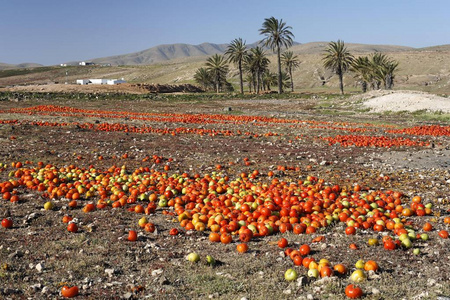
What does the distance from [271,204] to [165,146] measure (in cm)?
1031

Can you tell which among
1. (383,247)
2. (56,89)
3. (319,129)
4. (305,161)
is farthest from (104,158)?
(56,89)

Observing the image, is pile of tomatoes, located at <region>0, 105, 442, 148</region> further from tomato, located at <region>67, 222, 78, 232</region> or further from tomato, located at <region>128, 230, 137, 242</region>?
tomato, located at <region>67, 222, 78, 232</region>

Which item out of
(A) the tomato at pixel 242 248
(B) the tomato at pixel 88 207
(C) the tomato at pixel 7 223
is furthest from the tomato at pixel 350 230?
(C) the tomato at pixel 7 223

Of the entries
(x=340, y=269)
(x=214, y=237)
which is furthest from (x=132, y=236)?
(x=340, y=269)

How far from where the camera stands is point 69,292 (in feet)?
17.9

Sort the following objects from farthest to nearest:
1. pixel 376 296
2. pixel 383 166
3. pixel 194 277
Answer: pixel 383 166 < pixel 194 277 < pixel 376 296

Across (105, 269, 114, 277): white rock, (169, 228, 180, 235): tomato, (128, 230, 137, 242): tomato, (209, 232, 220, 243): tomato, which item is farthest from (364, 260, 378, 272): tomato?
(128, 230, 137, 242): tomato

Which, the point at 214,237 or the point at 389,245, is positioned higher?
the point at 214,237

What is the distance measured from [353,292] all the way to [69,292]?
401cm

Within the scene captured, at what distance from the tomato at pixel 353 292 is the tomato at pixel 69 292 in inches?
152

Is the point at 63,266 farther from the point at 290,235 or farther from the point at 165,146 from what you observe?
the point at 165,146

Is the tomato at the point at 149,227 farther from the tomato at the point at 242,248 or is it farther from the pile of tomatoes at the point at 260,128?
the pile of tomatoes at the point at 260,128

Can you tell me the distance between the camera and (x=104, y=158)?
1562 centimetres

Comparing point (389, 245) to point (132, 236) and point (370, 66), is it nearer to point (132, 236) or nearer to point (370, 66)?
point (132, 236)
